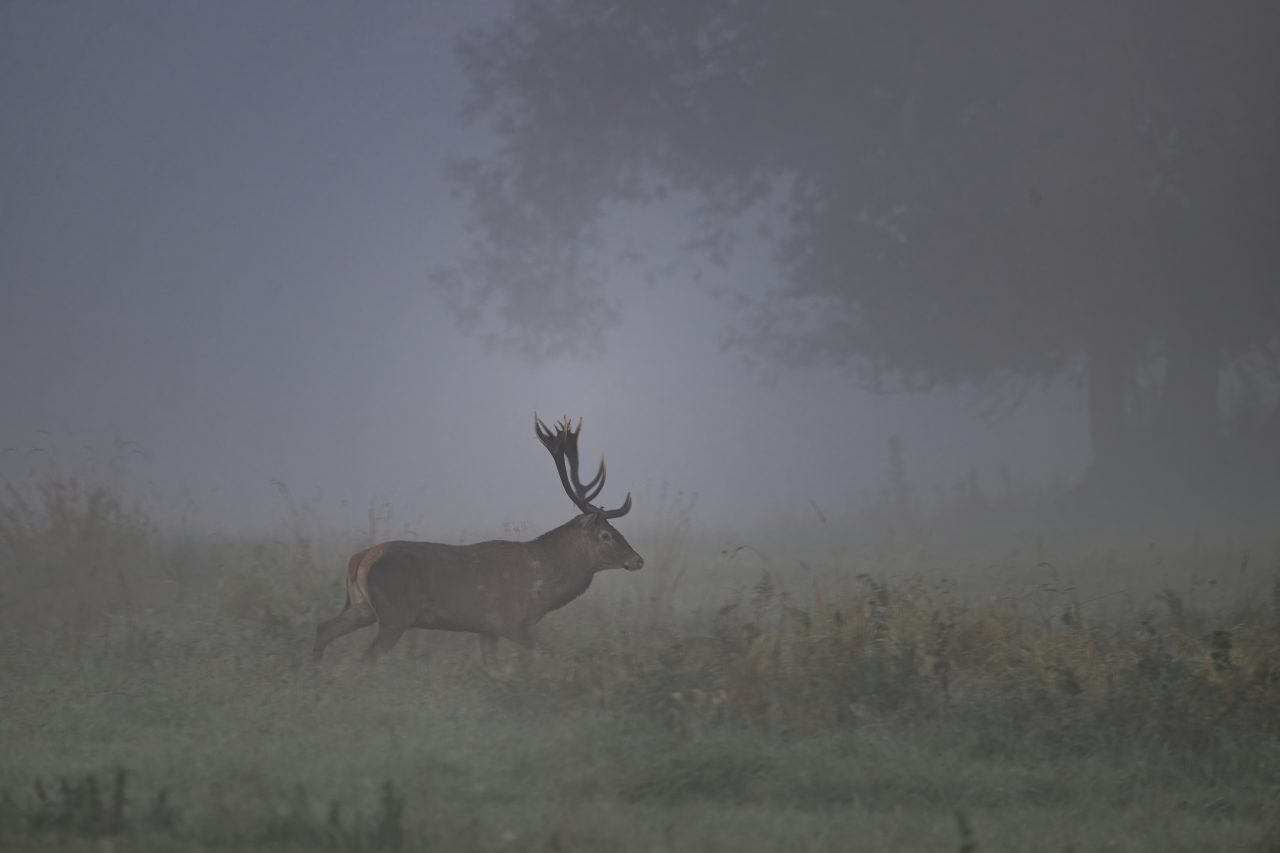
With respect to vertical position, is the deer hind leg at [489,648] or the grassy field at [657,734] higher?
the deer hind leg at [489,648]

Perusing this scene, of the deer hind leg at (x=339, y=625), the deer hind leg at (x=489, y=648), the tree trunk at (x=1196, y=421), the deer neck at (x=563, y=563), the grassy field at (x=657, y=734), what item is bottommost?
the grassy field at (x=657, y=734)

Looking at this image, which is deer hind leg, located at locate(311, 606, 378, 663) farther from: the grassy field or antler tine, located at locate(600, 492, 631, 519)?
antler tine, located at locate(600, 492, 631, 519)

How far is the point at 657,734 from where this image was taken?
748 centimetres

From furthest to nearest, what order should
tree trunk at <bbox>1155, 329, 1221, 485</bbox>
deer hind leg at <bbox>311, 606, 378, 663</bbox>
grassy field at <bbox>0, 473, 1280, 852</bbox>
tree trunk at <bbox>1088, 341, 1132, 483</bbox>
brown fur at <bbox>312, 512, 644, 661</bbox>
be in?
tree trunk at <bbox>1088, 341, 1132, 483</bbox> → tree trunk at <bbox>1155, 329, 1221, 485</bbox> → deer hind leg at <bbox>311, 606, 378, 663</bbox> → brown fur at <bbox>312, 512, 644, 661</bbox> → grassy field at <bbox>0, 473, 1280, 852</bbox>

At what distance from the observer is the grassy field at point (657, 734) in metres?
5.88

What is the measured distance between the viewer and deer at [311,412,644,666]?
9.80m

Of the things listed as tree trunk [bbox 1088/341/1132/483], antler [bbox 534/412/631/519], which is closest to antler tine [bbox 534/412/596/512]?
antler [bbox 534/412/631/519]

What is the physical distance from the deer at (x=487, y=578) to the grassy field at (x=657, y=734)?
418mm

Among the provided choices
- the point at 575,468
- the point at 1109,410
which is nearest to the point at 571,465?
the point at 575,468

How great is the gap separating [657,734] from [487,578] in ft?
10.2

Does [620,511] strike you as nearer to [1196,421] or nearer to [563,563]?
[563,563]

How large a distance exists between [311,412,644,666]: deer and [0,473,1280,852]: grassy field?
42cm

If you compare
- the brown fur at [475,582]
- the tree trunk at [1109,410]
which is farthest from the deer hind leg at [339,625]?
the tree trunk at [1109,410]

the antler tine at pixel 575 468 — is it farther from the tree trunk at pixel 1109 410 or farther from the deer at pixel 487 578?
the tree trunk at pixel 1109 410
